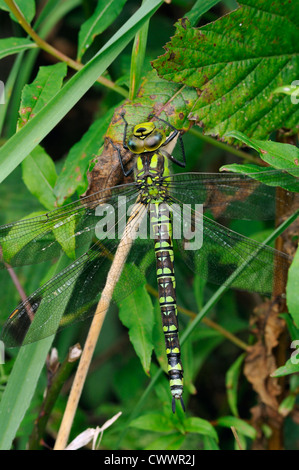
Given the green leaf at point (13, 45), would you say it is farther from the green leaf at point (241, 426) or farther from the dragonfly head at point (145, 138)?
the green leaf at point (241, 426)

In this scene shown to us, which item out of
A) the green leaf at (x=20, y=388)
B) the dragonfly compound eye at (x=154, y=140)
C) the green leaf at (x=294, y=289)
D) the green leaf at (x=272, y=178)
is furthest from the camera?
the dragonfly compound eye at (x=154, y=140)

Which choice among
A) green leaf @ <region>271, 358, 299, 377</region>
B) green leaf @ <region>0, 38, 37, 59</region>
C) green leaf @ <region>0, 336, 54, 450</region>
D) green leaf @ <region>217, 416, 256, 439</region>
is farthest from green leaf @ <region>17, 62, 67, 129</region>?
green leaf @ <region>217, 416, 256, 439</region>

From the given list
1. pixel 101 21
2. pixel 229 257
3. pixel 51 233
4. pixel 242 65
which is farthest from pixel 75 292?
pixel 101 21

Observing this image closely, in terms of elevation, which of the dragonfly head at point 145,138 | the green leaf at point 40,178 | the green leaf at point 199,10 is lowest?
the green leaf at point 40,178

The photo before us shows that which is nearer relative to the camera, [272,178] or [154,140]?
[272,178]

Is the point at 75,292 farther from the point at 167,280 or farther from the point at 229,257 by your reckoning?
the point at 229,257

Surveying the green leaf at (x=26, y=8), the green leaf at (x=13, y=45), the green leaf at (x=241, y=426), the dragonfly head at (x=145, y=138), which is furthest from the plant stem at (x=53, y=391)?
the green leaf at (x=26, y=8)

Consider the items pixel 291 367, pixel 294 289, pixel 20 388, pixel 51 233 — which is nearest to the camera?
pixel 294 289

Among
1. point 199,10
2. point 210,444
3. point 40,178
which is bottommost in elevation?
point 210,444
